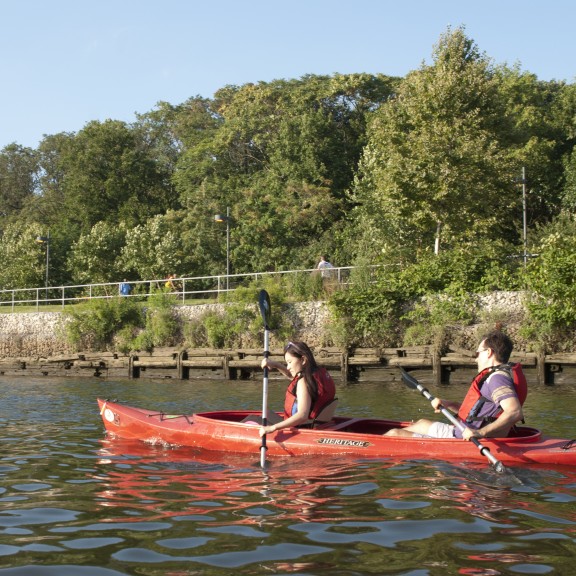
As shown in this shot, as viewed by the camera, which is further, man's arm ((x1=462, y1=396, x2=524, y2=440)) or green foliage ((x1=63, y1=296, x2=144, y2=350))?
green foliage ((x1=63, y1=296, x2=144, y2=350))

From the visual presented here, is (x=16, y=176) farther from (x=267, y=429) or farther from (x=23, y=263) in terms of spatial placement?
(x=267, y=429)

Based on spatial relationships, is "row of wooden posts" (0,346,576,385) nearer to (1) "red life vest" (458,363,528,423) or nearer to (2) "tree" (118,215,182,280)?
(1) "red life vest" (458,363,528,423)

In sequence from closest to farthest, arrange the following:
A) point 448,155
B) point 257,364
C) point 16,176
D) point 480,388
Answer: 1. point 480,388
2. point 257,364
3. point 448,155
4. point 16,176

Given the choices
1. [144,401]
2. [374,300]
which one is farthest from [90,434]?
[374,300]

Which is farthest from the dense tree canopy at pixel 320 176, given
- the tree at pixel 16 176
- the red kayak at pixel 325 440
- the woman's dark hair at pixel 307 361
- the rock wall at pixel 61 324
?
the woman's dark hair at pixel 307 361

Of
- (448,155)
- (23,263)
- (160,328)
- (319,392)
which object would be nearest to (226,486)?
(319,392)

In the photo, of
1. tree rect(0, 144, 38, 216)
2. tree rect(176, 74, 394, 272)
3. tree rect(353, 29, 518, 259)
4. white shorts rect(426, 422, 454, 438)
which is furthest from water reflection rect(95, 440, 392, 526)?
tree rect(0, 144, 38, 216)

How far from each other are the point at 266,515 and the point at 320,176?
1445 inches

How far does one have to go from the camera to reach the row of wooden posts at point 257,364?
799 inches

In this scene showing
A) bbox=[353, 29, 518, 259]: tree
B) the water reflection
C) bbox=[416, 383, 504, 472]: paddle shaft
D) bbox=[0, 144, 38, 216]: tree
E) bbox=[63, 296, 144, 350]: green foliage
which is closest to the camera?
the water reflection

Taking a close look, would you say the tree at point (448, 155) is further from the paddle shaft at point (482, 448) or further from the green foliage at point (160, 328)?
the paddle shaft at point (482, 448)

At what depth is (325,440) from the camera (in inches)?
380

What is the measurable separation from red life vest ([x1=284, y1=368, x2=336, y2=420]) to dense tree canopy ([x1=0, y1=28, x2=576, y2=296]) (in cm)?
1372

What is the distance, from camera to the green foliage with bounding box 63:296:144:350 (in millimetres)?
28797
